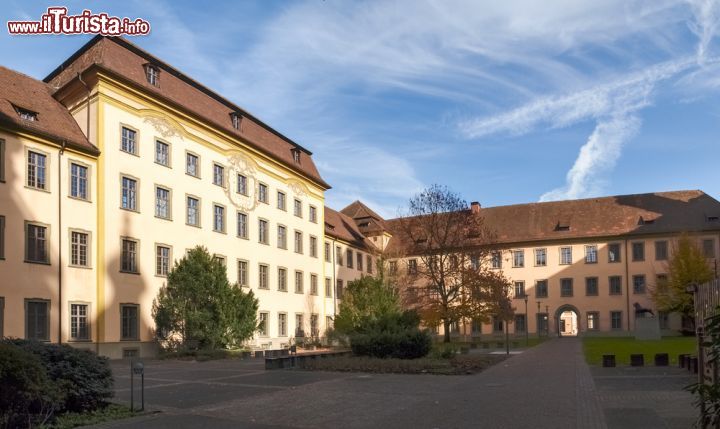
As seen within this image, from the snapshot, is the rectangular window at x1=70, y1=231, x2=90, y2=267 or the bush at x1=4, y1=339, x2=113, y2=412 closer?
the bush at x1=4, y1=339, x2=113, y2=412

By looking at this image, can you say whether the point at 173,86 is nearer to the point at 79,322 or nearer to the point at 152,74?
the point at 152,74

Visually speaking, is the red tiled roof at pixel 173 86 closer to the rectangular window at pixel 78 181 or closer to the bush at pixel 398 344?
the rectangular window at pixel 78 181

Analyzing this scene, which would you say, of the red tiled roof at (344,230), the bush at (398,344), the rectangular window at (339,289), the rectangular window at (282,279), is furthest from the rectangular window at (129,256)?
the rectangular window at (339,289)

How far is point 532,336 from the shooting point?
68.7m

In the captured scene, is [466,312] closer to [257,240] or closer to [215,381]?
[257,240]

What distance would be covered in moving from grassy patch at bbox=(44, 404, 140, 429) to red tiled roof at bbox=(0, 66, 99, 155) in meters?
19.6

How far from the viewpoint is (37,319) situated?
29344 millimetres

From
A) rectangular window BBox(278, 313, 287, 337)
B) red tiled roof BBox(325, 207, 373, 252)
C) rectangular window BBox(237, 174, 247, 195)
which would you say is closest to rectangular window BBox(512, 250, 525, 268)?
red tiled roof BBox(325, 207, 373, 252)

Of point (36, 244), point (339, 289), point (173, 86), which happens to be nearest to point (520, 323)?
point (339, 289)

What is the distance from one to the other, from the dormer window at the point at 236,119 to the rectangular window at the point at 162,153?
775cm

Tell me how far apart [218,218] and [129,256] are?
A: 8421mm

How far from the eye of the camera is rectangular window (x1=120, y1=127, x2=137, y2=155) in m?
34.4

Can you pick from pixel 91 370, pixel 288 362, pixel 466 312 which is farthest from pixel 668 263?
pixel 91 370

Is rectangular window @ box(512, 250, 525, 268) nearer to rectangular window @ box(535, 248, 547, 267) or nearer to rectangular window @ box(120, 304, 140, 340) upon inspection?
rectangular window @ box(535, 248, 547, 267)
